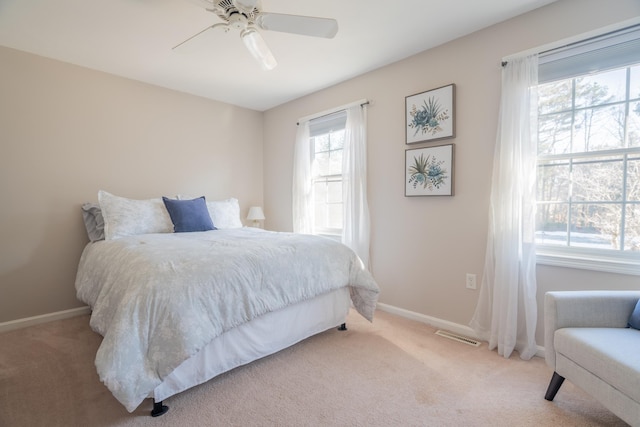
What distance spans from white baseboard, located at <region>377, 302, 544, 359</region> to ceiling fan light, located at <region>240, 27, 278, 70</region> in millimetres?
2410

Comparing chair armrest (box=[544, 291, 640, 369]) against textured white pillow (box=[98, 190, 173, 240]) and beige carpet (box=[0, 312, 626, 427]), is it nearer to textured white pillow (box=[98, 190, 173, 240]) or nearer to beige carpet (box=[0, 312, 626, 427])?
beige carpet (box=[0, 312, 626, 427])

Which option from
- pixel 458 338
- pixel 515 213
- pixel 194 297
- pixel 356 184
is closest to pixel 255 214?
pixel 356 184

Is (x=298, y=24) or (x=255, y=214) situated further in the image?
(x=255, y=214)

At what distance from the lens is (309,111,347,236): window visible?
3568 mm

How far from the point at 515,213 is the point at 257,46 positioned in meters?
2.10

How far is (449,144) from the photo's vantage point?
2.54m

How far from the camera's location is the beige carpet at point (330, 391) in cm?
151

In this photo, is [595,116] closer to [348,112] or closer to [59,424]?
[348,112]

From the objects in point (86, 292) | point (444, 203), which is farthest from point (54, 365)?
point (444, 203)

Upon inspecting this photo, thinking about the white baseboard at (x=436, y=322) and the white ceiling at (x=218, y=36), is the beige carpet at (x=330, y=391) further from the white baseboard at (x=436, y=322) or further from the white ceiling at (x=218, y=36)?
the white ceiling at (x=218, y=36)

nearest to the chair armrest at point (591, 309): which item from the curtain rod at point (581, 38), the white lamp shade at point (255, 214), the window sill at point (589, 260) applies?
the window sill at point (589, 260)

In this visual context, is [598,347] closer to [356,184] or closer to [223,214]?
[356,184]

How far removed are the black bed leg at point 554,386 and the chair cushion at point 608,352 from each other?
0.17 m

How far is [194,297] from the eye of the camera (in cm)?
157
